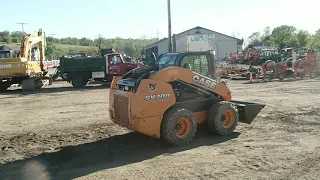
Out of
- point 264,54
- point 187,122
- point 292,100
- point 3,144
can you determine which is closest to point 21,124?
point 3,144

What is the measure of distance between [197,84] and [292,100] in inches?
278

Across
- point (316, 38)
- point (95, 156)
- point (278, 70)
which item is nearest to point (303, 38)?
point (316, 38)

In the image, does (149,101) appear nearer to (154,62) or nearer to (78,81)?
(154,62)

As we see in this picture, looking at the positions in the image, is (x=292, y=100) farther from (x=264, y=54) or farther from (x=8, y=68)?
(x=264, y=54)

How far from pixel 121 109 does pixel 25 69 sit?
16.1 m

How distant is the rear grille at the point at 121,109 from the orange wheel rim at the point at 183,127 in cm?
112

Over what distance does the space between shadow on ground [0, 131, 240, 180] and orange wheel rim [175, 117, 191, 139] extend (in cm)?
29

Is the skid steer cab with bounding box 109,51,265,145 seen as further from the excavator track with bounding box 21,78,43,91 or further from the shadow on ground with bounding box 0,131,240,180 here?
the excavator track with bounding box 21,78,43,91

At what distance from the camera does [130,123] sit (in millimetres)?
7410

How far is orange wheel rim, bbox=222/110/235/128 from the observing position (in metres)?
8.56

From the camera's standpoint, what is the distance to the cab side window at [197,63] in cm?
836

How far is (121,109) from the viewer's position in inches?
308

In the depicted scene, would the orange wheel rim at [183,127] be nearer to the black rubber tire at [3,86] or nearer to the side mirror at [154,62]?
the side mirror at [154,62]

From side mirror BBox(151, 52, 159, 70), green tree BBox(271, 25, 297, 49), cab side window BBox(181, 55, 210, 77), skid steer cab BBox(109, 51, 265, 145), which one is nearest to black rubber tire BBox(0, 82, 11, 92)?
skid steer cab BBox(109, 51, 265, 145)
